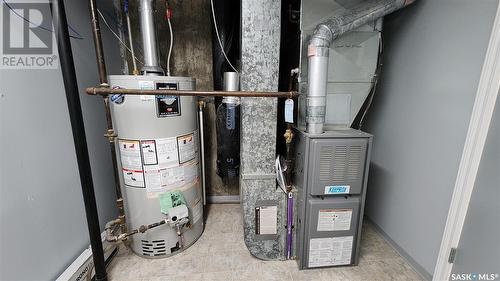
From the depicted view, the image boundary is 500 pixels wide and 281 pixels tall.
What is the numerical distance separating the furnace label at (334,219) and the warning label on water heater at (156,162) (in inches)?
40.3

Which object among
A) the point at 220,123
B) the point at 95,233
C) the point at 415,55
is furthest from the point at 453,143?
the point at 95,233

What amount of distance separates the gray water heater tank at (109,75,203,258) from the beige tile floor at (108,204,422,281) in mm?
101

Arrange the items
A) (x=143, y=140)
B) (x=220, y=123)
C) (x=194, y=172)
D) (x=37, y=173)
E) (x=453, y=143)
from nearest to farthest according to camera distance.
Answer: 1. (x=37, y=173)
2. (x=453, y=143)
3. (x=143, y=140)
4. (x=194, y=172)
5. (x=220, y=123)

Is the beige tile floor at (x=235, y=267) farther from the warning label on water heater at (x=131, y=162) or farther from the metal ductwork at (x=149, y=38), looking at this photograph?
the metal ductwork at (x=149, y=38)

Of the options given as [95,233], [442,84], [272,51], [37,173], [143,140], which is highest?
[272,51]

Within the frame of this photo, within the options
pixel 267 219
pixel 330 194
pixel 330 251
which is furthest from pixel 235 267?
pixel 330 194

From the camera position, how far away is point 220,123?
180cm

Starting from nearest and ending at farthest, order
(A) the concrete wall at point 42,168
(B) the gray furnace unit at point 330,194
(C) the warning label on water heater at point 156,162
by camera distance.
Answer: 1. (A) the concrete wall at point 42,168
2. (B) the gray furnace unit at point 330,194
3. (C) the warning label on water heater at point 156,162

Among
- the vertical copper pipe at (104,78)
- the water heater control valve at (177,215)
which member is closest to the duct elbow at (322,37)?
the vertical copper pipe at (104,78)

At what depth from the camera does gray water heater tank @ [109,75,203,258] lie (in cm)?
136

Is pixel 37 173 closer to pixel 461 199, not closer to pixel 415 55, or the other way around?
pixel 461 199

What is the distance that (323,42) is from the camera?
4.06ft

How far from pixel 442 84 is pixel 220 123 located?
155 cm

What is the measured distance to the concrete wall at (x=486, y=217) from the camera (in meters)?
1.04
